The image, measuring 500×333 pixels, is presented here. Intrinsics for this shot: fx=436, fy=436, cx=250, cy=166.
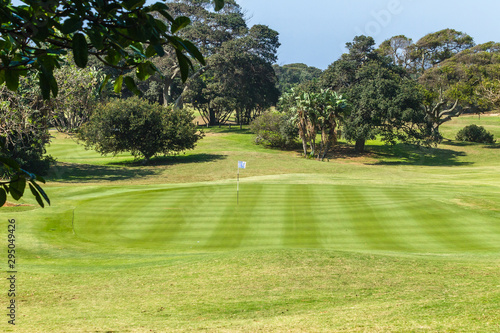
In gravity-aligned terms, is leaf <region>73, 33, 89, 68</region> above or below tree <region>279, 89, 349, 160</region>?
below

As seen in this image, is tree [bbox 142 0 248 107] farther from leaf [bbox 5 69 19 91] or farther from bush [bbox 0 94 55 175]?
leaf [bbox 5 69 19 91]

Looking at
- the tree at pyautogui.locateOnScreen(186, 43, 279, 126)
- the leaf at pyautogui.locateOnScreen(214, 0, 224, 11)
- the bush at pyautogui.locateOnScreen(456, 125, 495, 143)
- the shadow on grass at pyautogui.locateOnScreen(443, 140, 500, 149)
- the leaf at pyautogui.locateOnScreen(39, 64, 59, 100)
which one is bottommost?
the shadow on grass at pyautogui.locateOnScreen(443, 140, 500, 149)

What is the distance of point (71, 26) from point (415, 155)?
58906 millimetres

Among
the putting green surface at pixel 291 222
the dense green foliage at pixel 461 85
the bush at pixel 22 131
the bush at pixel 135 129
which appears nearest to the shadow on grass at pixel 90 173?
the bush at pixel 22 131

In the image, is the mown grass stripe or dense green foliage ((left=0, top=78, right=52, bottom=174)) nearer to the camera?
the mown grass stripe

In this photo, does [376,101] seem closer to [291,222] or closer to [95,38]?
[291,222]

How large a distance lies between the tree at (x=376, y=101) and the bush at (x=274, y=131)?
23.3 feet

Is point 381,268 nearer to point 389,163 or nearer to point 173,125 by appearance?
point 173,125

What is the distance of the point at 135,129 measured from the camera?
40031 millimetres

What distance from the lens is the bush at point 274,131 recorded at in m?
53.9

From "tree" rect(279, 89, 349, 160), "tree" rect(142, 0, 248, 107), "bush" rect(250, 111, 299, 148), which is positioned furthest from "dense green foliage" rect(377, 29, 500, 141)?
"tree" rect(142, 0, 248, 107)

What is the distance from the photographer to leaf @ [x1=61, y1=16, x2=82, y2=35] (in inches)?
93.8

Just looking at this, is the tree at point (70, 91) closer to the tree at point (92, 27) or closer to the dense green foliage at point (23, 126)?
the dense green foliage at point (23, 126)

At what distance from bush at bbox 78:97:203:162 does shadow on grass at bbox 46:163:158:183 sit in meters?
2.74
